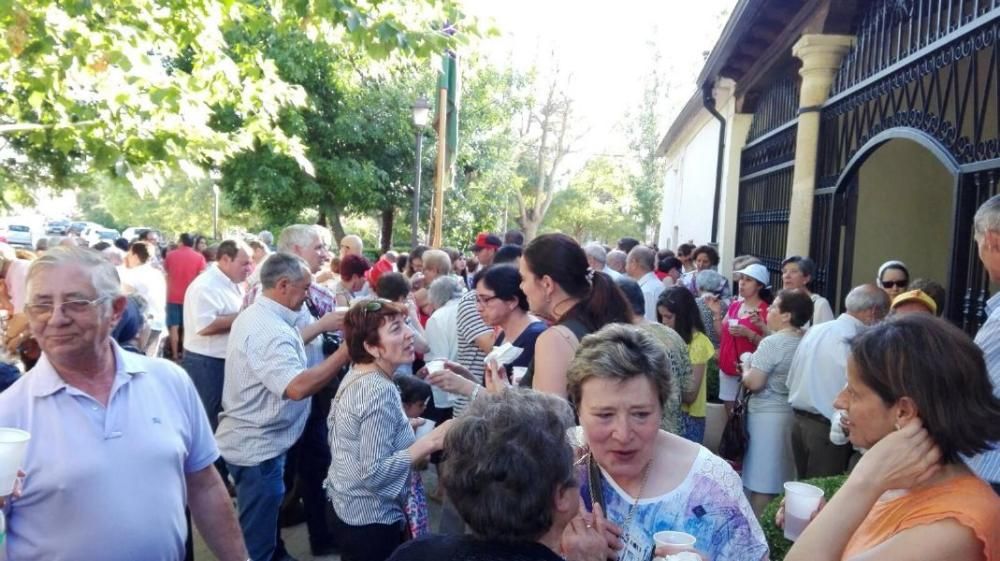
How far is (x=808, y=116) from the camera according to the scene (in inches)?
321

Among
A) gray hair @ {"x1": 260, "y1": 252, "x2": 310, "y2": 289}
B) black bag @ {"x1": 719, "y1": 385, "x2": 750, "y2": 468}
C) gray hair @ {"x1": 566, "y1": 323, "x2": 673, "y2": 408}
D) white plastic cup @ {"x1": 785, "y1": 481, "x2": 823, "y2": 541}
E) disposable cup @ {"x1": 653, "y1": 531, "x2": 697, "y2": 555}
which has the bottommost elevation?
black bag @ {"x1": 719, "y1": 385, "x2": 750, "y2": 468}

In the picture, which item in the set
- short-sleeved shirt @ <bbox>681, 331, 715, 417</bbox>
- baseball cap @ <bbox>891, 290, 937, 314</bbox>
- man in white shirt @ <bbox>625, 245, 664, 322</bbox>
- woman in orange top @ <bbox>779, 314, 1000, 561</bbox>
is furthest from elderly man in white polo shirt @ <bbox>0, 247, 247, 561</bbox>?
man in white shirt @ <bbox>625, 245, 664, 322</bbox>

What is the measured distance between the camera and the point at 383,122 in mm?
20469

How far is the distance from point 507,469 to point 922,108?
5.42 metres

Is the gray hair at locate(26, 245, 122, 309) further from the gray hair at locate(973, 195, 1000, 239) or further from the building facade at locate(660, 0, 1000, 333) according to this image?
the building facade at locate(660, 0, 1000, 333)

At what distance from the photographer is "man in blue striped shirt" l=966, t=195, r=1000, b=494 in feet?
9.93

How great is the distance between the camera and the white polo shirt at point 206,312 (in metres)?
5.97

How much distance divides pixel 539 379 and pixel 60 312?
65.6 inches

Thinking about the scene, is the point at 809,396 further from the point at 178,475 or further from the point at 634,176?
the point at 634,176

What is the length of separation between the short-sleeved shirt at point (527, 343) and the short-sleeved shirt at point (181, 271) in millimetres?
8784

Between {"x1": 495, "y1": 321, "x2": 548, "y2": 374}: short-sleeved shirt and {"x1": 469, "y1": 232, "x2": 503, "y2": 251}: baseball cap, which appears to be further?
{"x1": 469, "y1": 232, "x2": 503, "y2": 251}: baseball cap

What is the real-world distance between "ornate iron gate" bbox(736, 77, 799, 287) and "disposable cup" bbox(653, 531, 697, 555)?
777 centimetres

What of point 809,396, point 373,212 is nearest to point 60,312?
point 809,396

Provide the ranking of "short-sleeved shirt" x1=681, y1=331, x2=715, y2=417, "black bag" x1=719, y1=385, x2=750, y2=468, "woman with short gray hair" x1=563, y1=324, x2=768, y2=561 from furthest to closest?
"black bag" x1=719, y1=385, x2=750, y2=468 → "short-sleeved shirt" x1=681, y1=331, x2=715, y2=417 → "woman with short gray hair" x1=563, y1=324, x2=768, y2=561
